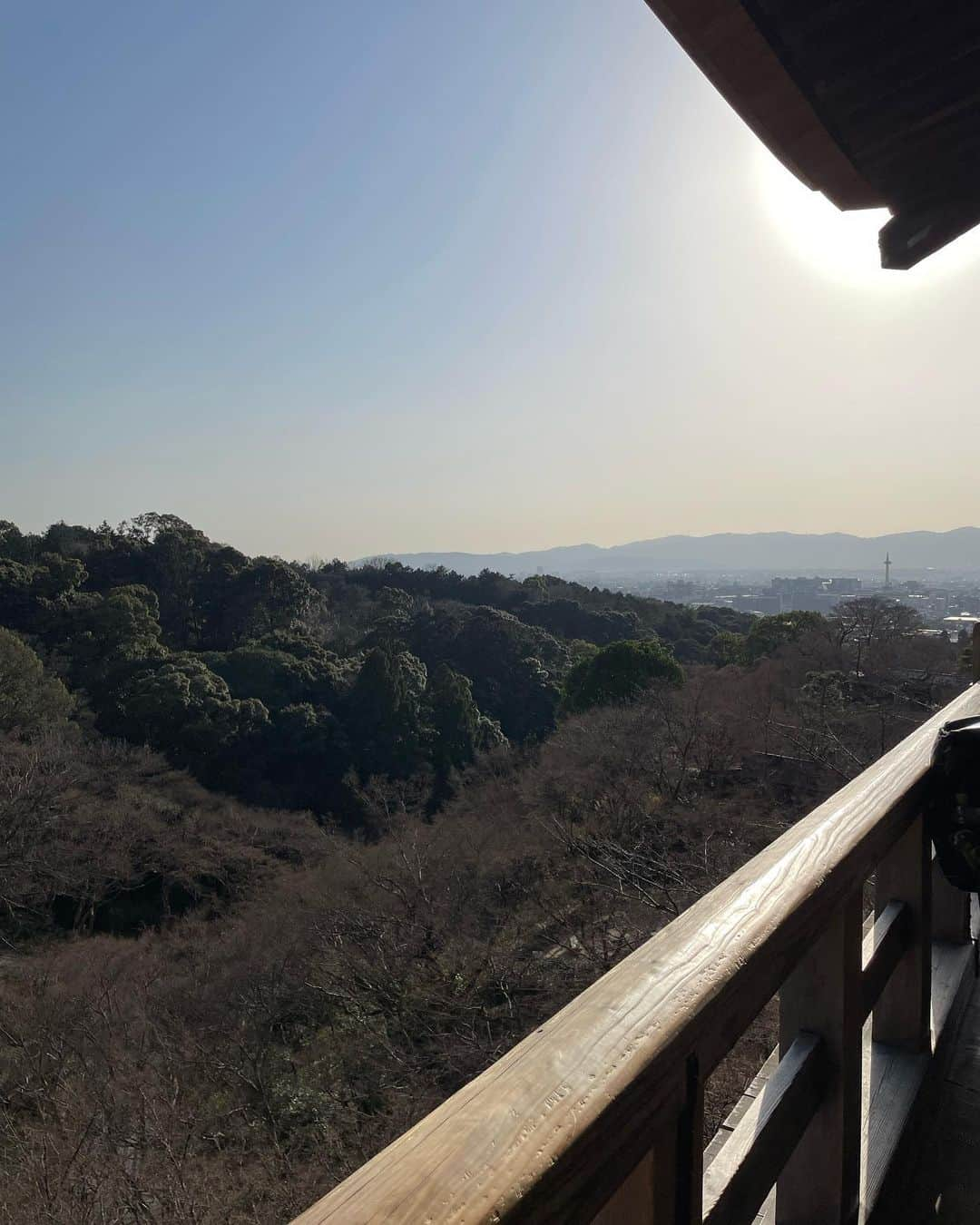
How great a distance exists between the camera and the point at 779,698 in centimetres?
1797

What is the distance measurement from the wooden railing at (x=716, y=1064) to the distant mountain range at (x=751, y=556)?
82.6 m

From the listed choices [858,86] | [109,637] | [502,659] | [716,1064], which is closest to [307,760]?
[109,637]

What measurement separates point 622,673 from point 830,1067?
21448 mm

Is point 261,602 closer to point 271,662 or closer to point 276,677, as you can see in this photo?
point 271,662

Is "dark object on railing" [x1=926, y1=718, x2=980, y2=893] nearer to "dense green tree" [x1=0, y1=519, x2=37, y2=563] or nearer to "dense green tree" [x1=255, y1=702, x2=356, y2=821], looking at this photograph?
"dense green tree" [x1=255, y1=702, x2=356, y2=821]

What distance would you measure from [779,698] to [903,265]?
16851 millimetres

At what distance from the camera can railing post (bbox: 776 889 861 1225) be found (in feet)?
3.48

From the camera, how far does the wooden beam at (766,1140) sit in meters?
0.86

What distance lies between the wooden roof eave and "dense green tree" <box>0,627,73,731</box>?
18.6 m

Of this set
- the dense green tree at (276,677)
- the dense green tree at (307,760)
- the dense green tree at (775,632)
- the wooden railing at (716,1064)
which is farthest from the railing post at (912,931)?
the dense green tree at (775,632)

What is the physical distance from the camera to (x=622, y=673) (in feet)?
73.0

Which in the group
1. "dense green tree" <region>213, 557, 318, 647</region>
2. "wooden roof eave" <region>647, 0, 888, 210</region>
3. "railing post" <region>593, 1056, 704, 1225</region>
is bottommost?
"dense green tree" <region>213, 557, 318, 647</region>

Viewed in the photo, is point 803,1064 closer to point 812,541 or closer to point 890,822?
point 890,822

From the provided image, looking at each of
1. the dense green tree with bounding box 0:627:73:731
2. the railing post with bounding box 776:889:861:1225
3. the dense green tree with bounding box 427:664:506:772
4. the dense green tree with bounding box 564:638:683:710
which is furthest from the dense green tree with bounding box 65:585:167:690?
the railing post with bounding box 776:889:861:1225
